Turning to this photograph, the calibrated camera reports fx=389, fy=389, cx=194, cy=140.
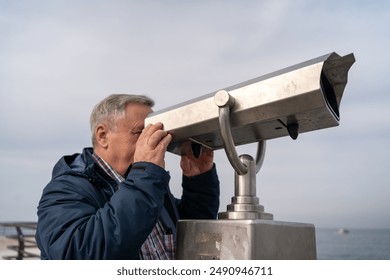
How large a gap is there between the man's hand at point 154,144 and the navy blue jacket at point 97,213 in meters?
0.02

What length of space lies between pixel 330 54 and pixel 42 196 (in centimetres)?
79

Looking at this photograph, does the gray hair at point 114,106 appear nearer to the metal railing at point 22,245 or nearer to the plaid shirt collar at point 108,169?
the plaid shirt collar at point 108,169

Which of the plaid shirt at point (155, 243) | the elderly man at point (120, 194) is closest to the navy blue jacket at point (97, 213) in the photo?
the elderly man at point (120, 194)

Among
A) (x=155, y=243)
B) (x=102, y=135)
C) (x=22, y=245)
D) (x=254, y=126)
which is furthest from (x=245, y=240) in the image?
(x=22, y=245)

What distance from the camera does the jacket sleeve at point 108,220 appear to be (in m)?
0.84

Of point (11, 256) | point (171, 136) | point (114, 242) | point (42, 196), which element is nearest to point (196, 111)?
point (171, 136)

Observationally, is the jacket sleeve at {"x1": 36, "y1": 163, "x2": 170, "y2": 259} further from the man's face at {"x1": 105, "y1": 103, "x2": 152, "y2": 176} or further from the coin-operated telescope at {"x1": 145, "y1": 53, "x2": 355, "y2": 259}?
the man's face at {"x1": 105, "y1": 103, "x2": 152, "y2": 176}

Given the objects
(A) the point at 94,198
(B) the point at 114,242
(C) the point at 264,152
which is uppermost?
(C) the point at 264,152

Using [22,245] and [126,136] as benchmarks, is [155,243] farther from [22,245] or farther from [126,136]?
[22,245]

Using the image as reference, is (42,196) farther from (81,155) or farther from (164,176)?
(164,176)

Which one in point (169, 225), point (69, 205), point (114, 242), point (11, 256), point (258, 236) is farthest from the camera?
point (11, 256)

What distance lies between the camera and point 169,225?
4.05 ft

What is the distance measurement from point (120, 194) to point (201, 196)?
529 millimetres

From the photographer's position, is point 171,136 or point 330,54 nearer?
point 330,54
